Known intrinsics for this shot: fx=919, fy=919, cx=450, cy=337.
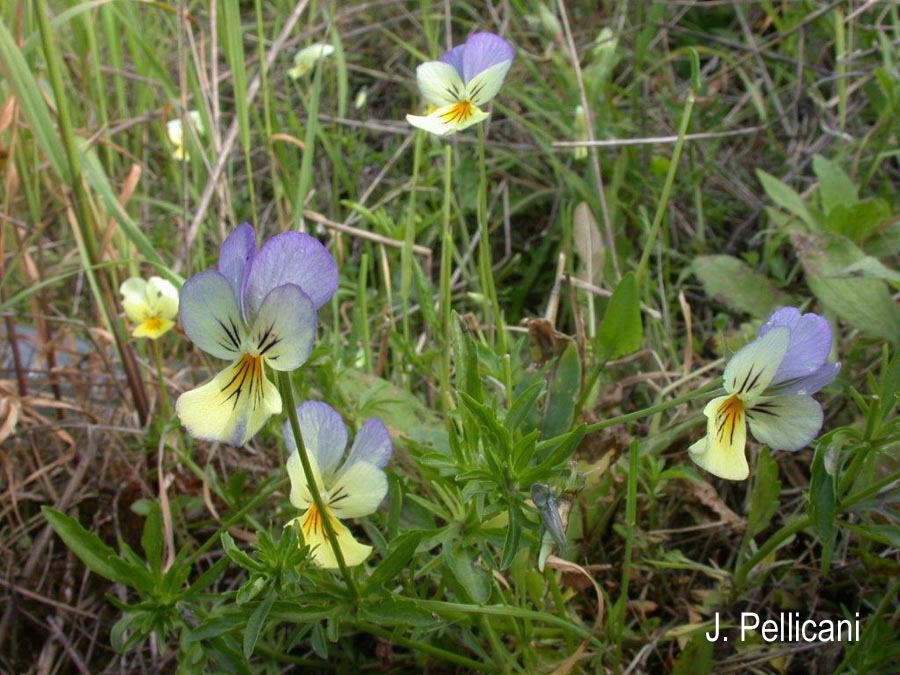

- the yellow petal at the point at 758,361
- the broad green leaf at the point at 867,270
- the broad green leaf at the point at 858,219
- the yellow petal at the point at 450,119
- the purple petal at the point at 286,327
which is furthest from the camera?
the broad green leaf at the point at 858,219

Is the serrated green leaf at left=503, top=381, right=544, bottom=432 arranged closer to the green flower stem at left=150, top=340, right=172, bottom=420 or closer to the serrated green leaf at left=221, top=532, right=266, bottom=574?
the serrated green leaf at left=221, top=532, right=266, bottom=574

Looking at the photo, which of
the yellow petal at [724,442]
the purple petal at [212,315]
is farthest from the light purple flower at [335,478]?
the yellow petal at [724,442]

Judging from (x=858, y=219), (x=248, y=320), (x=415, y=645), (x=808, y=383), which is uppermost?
(x=248, y=320)

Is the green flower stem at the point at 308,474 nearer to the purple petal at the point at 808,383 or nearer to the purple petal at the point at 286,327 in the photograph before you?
the purple petal at the point at 286,327

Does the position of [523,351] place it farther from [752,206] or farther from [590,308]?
[752,206]

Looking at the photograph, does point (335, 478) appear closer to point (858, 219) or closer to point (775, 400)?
point (775, 400)

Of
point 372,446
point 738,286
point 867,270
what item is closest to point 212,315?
point 372,446
